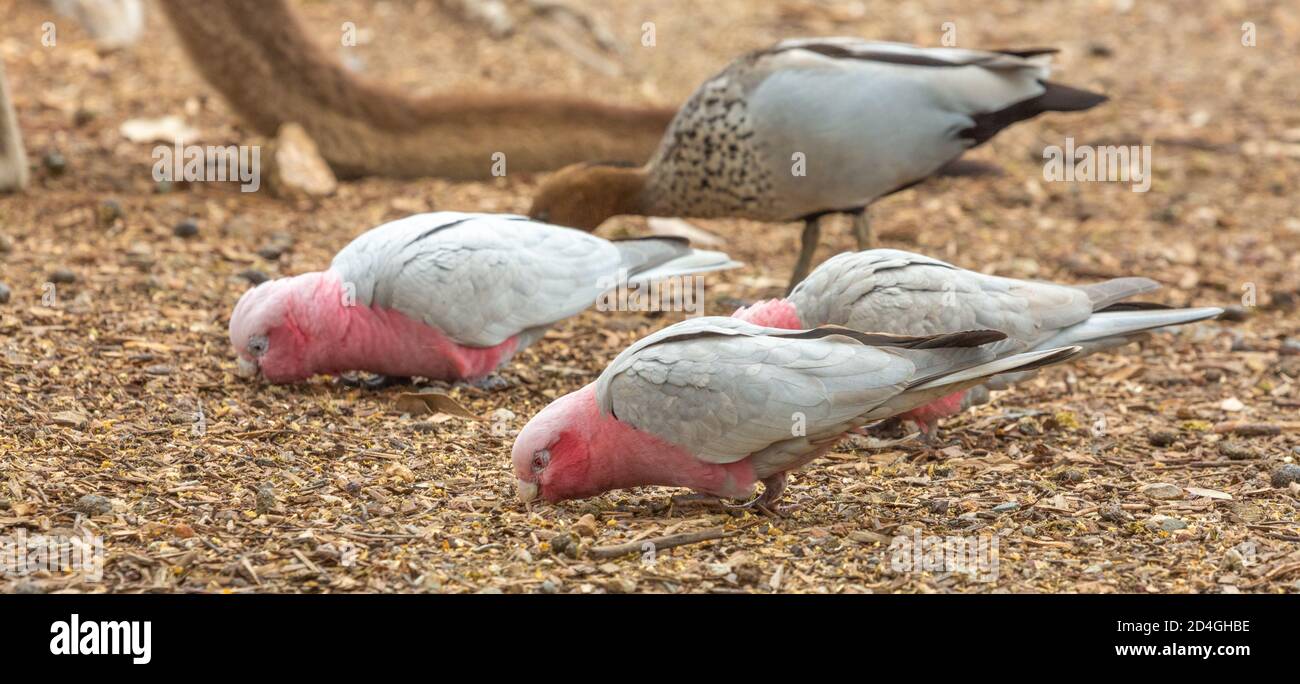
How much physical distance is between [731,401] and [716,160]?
322cm

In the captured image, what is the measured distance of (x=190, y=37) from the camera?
844cm

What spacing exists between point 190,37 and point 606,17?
448 cm

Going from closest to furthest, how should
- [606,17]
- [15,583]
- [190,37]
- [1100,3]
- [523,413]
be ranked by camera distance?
[15,583]
[523,413]
[190,37]
[606,17]
[1100,3]

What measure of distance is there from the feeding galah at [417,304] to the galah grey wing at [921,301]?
1353 mm

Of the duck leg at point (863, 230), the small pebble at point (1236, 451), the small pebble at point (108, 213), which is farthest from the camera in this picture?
the small pebble at point (108, 213)

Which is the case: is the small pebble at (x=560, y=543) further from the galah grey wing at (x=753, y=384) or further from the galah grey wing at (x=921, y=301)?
the galah grey wing at (x=921, y=301)

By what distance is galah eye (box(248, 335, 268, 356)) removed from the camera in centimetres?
566

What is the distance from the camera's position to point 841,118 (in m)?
6.90

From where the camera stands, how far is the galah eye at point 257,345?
223 inches

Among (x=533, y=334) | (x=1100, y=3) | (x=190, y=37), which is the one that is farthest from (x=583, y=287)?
(x=1100, y=3)

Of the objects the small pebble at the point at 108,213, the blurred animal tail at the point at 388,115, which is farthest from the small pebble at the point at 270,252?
the blurred animal tail at the point at 388,115

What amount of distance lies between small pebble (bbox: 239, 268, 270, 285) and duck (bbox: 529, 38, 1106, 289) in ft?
7.62

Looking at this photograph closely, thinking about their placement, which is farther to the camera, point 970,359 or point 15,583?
point 970,359
